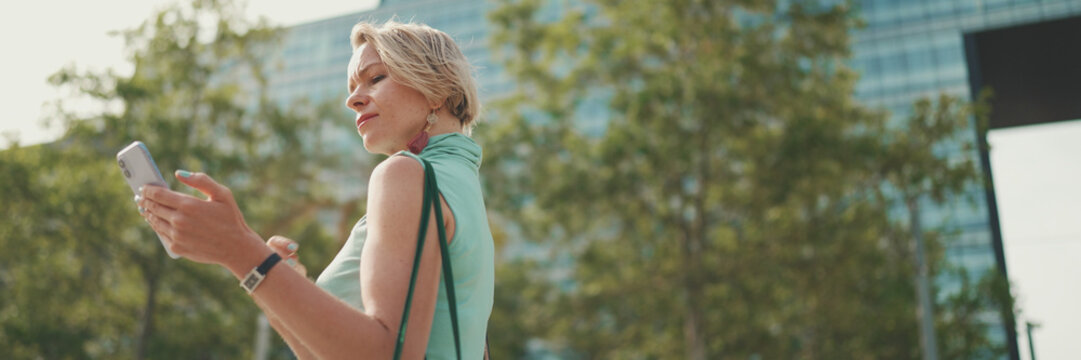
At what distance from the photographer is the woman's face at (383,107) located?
1792 mm

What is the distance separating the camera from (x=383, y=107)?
1.79 meters

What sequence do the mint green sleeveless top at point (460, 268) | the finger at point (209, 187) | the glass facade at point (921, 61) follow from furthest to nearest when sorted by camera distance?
the glass facade at point (921, 61), the mint green sleeveless top at point (460, 268), the finger at point (209, 187)

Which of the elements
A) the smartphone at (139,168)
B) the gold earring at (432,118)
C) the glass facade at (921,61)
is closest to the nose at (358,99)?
the gold earring at (432,118)

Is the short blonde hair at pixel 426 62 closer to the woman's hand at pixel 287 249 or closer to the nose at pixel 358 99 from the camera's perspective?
the nose at pixel 358 99

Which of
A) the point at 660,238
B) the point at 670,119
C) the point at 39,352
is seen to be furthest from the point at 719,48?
the point at 39,352

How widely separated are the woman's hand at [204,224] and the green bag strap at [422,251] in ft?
0.76

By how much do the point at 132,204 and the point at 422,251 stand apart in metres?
18.6

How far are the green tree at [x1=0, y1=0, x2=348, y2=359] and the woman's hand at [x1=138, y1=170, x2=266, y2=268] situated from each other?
55.5 ft

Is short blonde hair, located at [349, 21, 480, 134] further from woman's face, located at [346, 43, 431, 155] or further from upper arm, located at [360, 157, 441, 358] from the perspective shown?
upper arm, located at [360, 157, 441, 358]

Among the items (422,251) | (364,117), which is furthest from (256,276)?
(364,117)

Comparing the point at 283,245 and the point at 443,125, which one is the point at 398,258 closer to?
the point at 443,125

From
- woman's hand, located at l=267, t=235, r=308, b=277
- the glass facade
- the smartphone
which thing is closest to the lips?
woman's hand, located at l=267, t=235, r=308, b=277

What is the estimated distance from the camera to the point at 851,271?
60.5 ft

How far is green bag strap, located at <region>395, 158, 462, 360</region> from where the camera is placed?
4.66 feet
